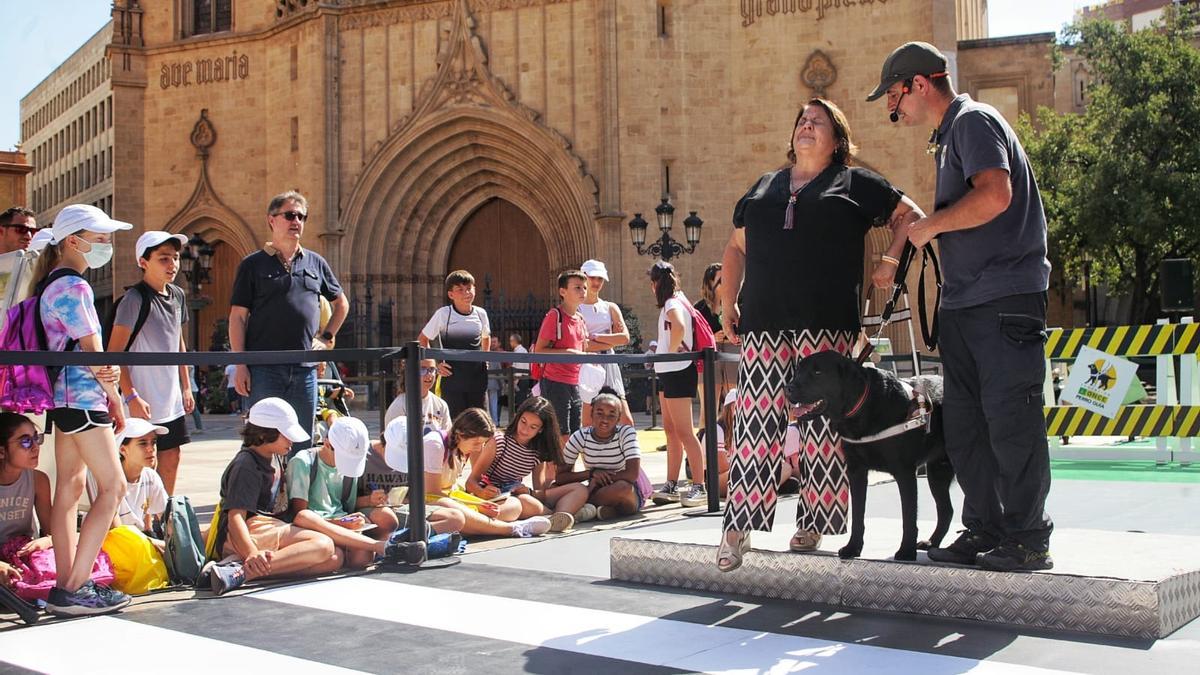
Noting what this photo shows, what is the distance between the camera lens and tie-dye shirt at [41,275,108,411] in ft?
16.8

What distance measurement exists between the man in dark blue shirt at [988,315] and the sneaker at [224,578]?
10.1 ft

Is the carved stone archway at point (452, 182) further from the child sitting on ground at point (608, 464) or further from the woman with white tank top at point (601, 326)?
the child sitting on ground at point (608, 464)

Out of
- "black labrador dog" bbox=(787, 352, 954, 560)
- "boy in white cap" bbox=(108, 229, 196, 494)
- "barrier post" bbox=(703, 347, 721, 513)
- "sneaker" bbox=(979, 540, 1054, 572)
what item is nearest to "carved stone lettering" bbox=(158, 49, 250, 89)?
"barrier post" bbox=(703, 347, 721, 513)

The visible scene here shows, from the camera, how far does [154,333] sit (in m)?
6.86

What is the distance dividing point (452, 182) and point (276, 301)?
20.5 meters

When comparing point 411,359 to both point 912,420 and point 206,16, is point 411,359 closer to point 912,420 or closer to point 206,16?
point 912,420

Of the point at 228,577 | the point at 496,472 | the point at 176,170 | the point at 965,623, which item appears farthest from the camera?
the point at 176,170

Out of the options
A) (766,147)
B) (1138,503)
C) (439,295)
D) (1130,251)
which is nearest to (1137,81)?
(1130,251)

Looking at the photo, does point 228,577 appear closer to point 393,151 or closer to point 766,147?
point 766,147

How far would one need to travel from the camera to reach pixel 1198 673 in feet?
12.4

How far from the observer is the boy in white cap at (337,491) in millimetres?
6250

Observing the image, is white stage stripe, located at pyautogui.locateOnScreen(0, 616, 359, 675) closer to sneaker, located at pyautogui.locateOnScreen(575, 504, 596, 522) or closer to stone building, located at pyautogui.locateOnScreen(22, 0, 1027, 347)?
sneaker, located at pyautogui.locateOnScreen(575, 504, 596, 522)

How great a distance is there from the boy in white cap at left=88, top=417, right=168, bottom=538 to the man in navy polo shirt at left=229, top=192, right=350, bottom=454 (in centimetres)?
79

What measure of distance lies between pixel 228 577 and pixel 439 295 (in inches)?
895
